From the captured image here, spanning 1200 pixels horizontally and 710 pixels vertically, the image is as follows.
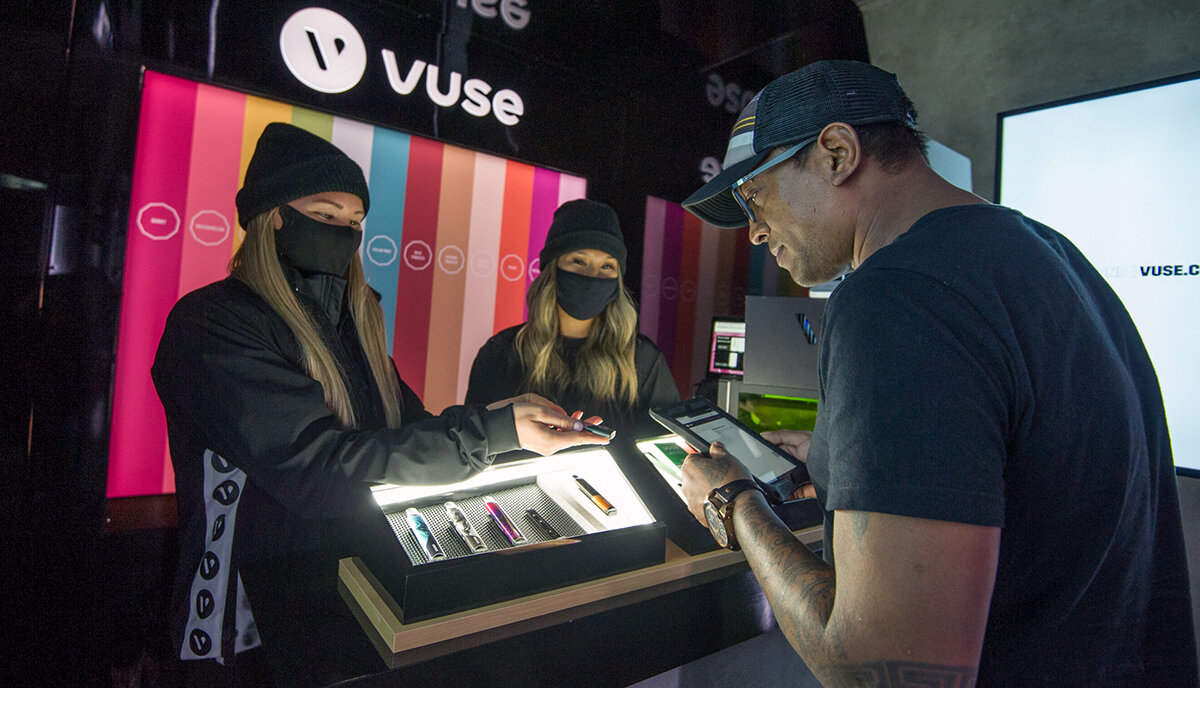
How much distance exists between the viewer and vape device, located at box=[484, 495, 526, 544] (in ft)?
3.28

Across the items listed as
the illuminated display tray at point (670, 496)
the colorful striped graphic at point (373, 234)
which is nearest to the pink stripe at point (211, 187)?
the colorful striped graphic at point (373, 234)

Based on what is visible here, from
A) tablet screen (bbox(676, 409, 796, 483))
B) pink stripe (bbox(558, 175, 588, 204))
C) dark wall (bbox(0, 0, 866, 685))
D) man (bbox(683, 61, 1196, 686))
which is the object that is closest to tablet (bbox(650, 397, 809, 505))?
tablet screen (bbox(676, 409, 796, 483))

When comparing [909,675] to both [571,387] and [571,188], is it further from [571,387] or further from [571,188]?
[571,188]

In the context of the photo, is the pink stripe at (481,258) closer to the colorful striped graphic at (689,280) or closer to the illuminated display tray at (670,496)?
the colorful striped graphic at (689,280)

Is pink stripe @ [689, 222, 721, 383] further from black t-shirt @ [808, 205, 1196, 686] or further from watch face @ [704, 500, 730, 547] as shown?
black t-shirt @ [808, 205, 1196, 686]

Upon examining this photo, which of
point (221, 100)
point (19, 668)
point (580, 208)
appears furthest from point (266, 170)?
point (19, 668)

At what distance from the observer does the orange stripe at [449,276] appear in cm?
251

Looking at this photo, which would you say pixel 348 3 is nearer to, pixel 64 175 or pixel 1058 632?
pixel 64 175

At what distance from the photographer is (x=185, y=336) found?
1.21 m

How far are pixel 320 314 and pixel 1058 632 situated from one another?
1.56 metres

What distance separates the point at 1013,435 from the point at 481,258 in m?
2.35

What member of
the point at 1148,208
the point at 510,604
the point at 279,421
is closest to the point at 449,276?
the point at 279,421

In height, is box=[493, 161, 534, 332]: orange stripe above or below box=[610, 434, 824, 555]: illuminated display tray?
above

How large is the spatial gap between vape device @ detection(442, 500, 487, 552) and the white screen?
266 cm
